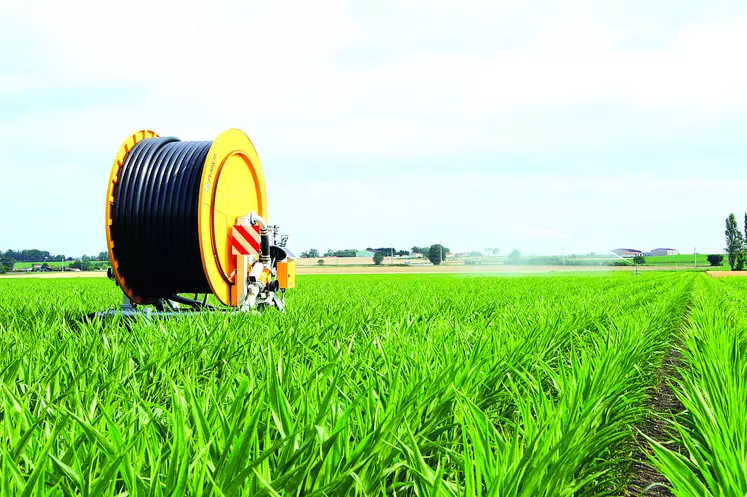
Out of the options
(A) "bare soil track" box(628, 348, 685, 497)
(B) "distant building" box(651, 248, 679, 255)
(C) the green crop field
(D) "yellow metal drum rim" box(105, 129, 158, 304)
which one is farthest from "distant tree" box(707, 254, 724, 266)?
(D) "yellow metal drum rim" box(105, 129, 158, 304)

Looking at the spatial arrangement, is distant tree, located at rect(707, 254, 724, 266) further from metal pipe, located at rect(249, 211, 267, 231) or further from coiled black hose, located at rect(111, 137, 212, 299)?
coiled black hose, located at rect(111, 137, 212, 299)

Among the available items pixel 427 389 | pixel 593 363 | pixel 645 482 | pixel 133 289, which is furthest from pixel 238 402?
pixel 133 289

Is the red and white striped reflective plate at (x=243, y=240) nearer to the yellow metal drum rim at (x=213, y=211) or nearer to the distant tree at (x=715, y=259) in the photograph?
the yellow metal drum rim at (x=213, y=211)

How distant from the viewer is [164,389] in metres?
3.18

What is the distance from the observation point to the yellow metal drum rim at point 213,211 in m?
6.70

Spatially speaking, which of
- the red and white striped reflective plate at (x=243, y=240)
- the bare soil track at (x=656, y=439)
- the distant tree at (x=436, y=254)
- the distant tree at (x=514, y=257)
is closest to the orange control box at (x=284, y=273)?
the red and white striped reflective plate at (x=243, y=240)

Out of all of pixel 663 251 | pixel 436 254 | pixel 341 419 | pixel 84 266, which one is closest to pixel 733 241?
pixel 436 254

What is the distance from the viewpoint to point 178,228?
6773mm

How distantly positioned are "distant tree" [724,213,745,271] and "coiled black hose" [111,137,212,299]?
8529 centimetres

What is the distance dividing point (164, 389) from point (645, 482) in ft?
8.56

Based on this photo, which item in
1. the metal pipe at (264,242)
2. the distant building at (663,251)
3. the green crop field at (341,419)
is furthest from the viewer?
the distant building at (663,251)

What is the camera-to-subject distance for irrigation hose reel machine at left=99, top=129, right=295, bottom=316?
677cm

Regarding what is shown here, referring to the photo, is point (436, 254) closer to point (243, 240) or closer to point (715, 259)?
point (715, 259)

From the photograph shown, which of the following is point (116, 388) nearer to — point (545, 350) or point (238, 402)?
point (238, 402)
